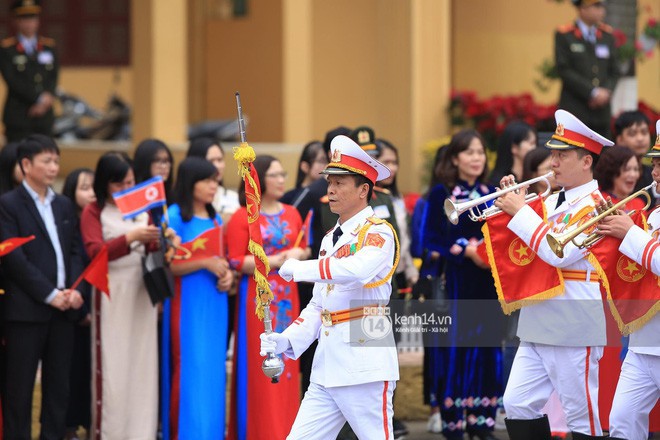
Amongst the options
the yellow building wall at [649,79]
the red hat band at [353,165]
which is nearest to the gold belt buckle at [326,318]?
the red hat band at [353,165]

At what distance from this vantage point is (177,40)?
1509 centimetres

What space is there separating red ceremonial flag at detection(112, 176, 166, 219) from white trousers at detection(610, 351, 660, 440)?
3.20m

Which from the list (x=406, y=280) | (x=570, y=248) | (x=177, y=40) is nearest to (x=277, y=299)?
(x=406, y=280)

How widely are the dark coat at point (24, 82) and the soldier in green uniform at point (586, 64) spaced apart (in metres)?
5.01

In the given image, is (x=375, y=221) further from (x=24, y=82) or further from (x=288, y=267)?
(x=24, y=82)

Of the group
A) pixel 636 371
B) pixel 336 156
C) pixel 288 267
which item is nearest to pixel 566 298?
pixel 636 371

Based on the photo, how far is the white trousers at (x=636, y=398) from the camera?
25.8 ft

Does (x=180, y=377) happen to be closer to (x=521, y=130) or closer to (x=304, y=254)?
(x=304, y=254)

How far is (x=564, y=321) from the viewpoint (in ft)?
26.7

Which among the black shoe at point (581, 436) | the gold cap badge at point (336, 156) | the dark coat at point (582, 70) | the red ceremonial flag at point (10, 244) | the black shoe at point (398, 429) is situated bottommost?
the black shoe at point (398, 429)

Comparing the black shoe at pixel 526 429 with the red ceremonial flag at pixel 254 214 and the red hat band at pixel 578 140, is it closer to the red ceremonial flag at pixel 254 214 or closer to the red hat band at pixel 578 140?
the red hat band at pixel 578 140

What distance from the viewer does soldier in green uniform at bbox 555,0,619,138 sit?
45.1 ft

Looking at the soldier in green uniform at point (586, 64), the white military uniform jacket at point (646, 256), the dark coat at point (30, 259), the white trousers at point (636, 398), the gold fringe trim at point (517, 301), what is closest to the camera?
the white military uniform jacket at point (646, 256)

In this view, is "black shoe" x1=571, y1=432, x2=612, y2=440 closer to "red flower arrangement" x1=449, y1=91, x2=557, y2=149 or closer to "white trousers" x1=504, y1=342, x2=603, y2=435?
"white trousers" x1=504, y1=342, x2=603, y2=435
